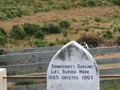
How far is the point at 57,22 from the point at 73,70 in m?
20.6

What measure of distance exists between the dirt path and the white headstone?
16.7 m

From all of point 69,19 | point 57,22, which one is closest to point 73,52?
point 57,22

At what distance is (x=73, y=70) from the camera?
5453 mm

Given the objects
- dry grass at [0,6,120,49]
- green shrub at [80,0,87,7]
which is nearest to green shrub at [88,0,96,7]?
green shrub at [80,0,87,7]

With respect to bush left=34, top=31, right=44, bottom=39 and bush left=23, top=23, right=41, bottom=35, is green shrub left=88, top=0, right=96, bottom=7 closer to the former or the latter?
bush left=23, top=23, right=41, bottom=35

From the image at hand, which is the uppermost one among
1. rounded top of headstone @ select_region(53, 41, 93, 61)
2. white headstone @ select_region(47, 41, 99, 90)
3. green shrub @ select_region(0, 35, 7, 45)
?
rounded top of headstone @ select_region(53, 41, 93, 61)

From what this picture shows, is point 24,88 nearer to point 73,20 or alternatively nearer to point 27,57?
point 27,57

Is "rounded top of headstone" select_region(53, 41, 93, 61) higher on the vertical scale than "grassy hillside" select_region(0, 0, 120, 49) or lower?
higher

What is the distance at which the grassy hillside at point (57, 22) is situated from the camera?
19.0 metres

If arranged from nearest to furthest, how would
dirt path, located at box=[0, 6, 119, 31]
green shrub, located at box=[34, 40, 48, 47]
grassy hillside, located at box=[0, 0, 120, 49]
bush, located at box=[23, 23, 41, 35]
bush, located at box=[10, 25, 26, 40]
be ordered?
green shrub, located at box=[34, 40, 48, 47] → grassy hillside, located at box=[0, 0, 120, 49] → bush, located at box=[10, 25, 26, 40] → bush, located at box=[23, 23, 41, 35] → dirt path, located at box=[0, 6, 119, 31]

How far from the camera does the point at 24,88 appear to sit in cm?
849

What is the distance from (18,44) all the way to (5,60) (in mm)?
9259

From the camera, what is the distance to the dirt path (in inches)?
985

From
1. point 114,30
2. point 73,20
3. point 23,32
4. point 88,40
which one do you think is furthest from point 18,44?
point 73,20
